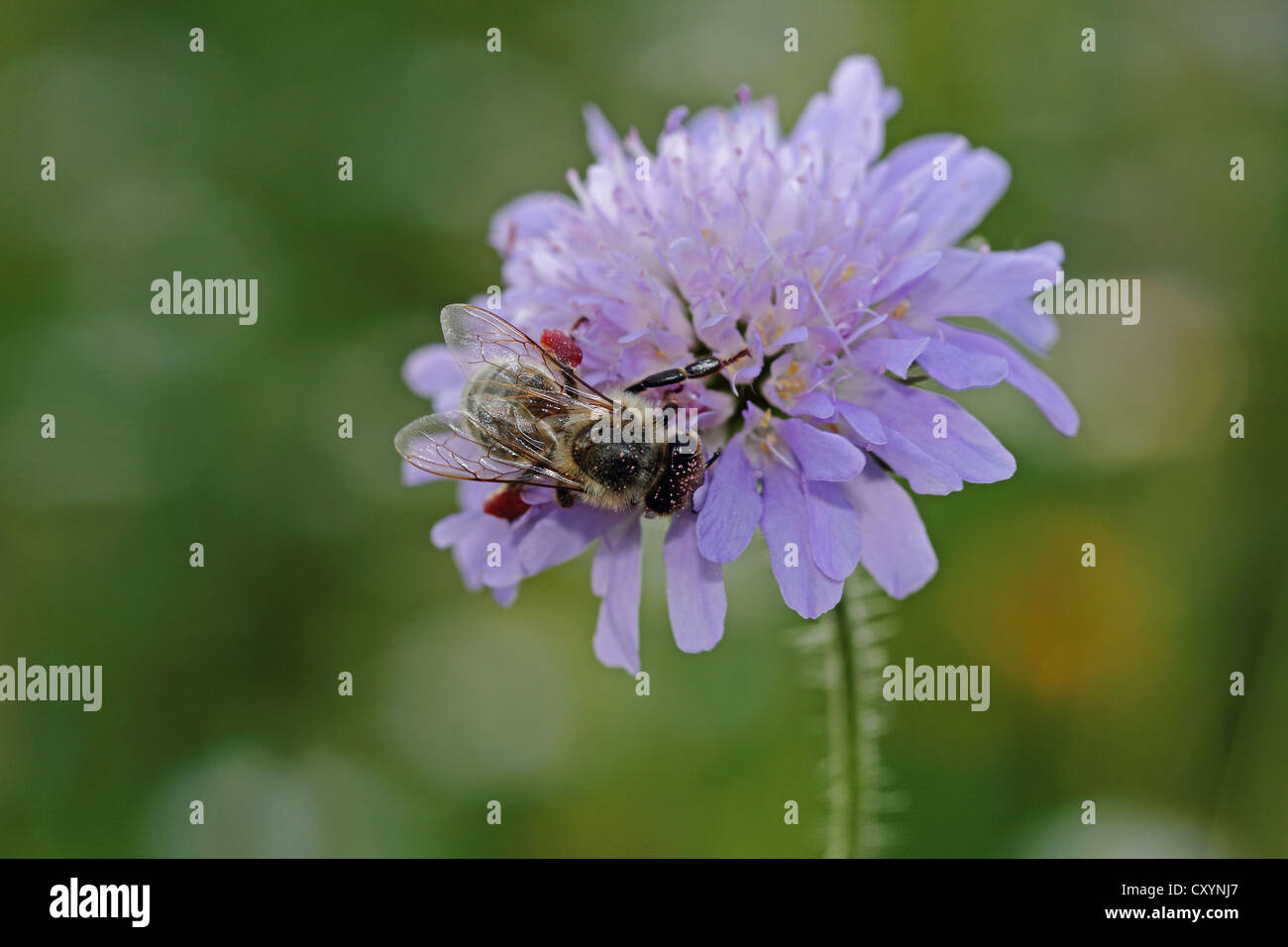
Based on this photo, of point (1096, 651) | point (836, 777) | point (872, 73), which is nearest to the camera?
point (836, 777)

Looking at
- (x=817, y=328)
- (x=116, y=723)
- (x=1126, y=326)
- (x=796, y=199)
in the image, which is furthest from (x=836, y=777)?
(x=116, y=723)

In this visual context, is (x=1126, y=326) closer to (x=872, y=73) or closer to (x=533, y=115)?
(x=872, y=73)

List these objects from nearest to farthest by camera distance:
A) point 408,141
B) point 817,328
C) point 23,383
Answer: point 817,328 → point 23,383 → point 408,141
